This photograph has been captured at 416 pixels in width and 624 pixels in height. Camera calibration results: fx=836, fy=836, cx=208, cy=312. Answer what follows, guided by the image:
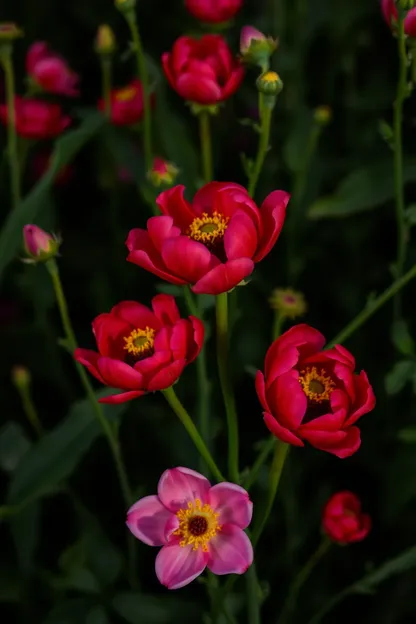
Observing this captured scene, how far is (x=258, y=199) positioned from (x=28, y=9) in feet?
1.47

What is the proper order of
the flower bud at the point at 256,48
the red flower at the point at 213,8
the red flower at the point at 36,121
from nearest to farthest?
the flower bud at the point at 256,48
the red flower at the point at 213,8
the red flower at the point at 36,121

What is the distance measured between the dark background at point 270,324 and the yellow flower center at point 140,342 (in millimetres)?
110

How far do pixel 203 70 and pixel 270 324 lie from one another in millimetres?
293

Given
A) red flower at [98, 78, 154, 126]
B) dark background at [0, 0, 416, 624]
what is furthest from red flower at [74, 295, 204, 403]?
red flower at [98, 78, 154, 126]

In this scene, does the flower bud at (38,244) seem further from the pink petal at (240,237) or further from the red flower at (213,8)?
the red flower at (213,8)

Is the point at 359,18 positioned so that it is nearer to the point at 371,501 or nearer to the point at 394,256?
the point at 394,256

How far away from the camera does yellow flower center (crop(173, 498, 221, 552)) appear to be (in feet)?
1.23

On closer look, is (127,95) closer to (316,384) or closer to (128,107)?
(128,107)

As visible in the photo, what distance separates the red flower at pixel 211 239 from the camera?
1.13 feet

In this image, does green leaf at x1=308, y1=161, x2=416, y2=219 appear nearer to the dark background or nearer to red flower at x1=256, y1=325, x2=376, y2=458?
the dark background

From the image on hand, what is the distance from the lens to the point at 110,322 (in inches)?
15.1

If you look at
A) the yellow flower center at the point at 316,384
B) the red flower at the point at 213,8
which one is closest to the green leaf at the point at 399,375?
the yellow flower center at the point at 316,384

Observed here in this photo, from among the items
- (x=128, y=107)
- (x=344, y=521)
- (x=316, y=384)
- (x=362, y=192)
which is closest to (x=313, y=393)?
(x=316, y=384)

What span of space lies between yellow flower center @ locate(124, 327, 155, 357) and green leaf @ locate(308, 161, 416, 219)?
0.24 meters
